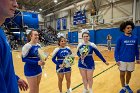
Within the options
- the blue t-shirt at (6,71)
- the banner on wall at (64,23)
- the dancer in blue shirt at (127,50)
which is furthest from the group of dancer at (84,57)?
the banner on wall at (64,23)

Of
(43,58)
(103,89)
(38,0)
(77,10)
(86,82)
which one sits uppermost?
(38,0)

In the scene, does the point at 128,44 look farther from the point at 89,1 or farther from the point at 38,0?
the point at 38,0

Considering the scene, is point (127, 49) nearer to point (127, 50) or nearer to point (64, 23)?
point (127, 50)

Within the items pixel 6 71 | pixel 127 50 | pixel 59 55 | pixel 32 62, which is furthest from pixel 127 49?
pixel 6 71

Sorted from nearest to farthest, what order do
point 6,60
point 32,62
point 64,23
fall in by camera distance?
point 6,60 < point 32,62 < point 64,23

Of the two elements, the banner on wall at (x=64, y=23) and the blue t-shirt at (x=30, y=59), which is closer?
the blue t-shirt at (x=30, y=59)

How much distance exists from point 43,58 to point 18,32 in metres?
13.6

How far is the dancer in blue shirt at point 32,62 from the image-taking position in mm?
2928

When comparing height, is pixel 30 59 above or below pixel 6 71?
below

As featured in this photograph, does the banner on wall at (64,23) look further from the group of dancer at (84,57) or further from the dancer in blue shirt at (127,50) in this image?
the dancer in blue shirt at (127,50)

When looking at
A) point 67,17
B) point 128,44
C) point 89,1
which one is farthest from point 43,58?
point 67,17

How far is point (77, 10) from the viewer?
20.3 metres

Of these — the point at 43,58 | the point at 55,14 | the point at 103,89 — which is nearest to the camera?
the point at 43,58

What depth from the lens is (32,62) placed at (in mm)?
2900
